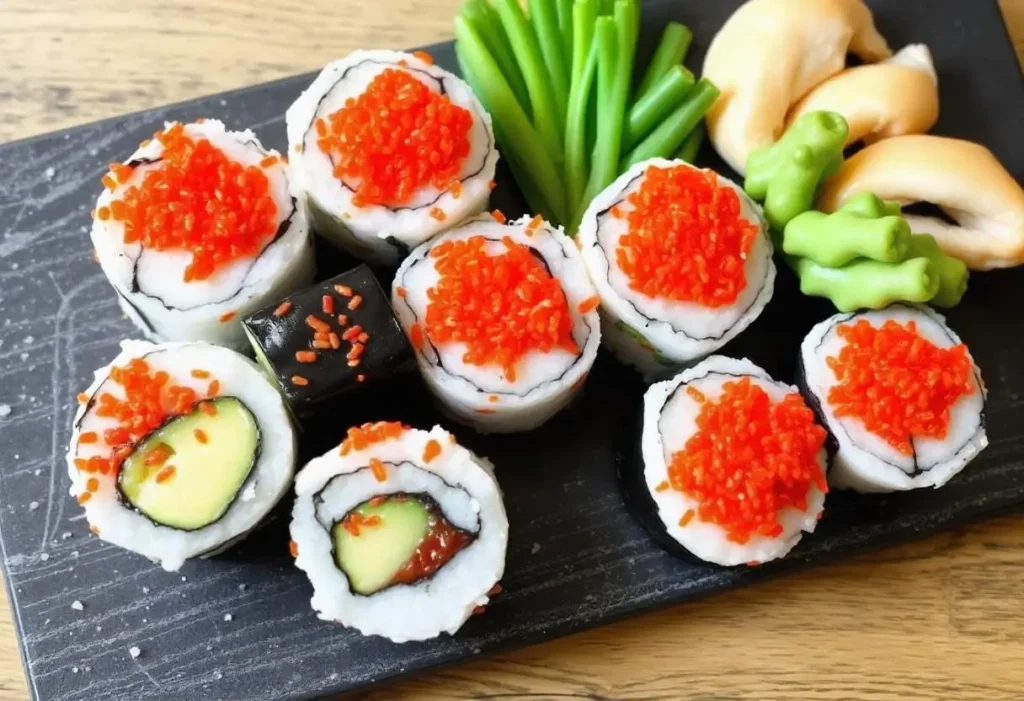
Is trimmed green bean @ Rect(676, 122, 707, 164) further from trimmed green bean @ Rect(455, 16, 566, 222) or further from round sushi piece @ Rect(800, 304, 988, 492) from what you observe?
round sushi piece @ Rect(800, 304, 988, 492)

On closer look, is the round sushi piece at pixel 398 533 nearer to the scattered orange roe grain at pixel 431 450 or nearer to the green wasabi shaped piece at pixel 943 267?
the scattered orange roe grain at pixel 431 450

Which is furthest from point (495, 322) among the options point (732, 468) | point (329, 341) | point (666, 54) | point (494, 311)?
point (666, 54)

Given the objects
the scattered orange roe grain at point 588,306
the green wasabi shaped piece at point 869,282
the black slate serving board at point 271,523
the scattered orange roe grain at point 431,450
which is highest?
the green wasabi shaped piece at point 869,282

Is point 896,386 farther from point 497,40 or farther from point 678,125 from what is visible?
point 497,40

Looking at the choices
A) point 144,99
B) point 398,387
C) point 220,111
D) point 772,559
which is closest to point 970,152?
point 772,559

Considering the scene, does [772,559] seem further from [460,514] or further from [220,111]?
[220,111]

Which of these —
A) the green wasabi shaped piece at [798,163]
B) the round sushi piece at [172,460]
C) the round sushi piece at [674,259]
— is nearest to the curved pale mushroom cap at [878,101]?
the green wasabi shaped piece at [798,163]

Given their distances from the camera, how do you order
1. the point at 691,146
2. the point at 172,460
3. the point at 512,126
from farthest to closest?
1. the point at 691,146
2. the point at 512,126
3. the point at 172,460

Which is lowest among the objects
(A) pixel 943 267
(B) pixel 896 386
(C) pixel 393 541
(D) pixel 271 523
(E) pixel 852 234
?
(D) pixel 271 523
